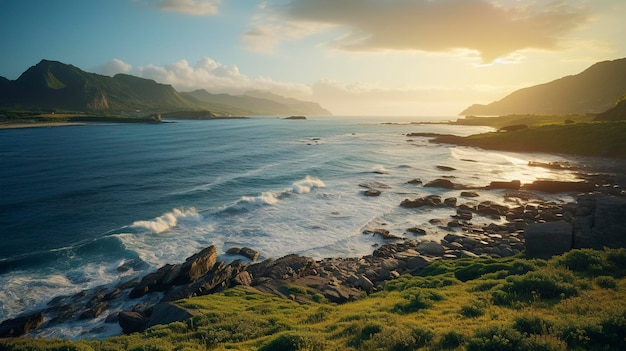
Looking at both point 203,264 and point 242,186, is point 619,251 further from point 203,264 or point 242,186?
point 242,186

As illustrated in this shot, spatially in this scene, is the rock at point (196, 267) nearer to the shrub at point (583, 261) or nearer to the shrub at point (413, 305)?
the shrub at point (413, 305)

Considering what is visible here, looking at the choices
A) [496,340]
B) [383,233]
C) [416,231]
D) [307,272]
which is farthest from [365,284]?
[416,231]

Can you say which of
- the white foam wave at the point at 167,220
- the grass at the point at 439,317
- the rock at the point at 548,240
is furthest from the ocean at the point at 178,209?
the rock at the point at 548,240

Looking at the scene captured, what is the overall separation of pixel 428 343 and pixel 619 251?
1548 centimetres

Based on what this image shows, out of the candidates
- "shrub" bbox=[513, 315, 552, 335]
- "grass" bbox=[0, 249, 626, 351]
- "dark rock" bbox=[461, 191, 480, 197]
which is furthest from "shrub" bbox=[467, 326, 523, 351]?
"dark rock" bbox=[461, 191, 480, 197]

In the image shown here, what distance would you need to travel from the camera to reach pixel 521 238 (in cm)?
3156

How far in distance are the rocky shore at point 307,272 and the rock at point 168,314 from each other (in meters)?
0.06

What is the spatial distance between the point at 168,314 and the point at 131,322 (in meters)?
3.61

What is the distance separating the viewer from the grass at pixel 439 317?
1080 centimetres

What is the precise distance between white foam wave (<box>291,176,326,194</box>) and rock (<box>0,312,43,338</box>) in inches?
1460

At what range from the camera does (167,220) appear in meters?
37.9

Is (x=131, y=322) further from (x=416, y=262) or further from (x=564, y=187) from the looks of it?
(x=564, y=187)

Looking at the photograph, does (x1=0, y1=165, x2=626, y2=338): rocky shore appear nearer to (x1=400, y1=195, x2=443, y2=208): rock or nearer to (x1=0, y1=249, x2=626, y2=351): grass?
(x1=0, y1=249, x2=626, y2=351): grass

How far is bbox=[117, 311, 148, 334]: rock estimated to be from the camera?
18703 millimetres
